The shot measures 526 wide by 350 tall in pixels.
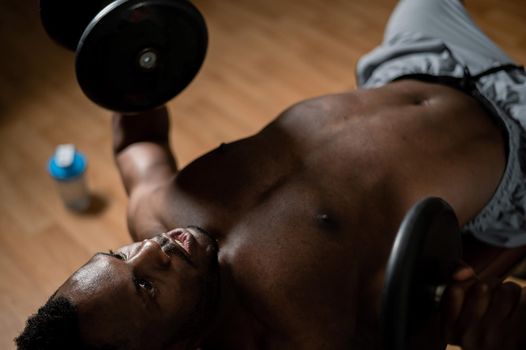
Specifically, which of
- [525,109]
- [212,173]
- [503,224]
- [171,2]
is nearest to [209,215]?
[212,173]

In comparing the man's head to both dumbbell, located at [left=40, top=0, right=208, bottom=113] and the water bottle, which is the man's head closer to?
dumbbell, located at [left=40, top=0, right=208, bottom=113]

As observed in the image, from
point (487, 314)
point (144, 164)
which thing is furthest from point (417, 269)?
point (144, 164)

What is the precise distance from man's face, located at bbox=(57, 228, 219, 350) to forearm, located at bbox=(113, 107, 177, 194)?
0.85 ft

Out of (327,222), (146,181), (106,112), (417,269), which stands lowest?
(106,112)

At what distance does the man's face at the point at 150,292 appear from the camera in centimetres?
77

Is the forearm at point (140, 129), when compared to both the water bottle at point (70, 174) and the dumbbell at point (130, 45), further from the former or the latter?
the water bottle at point (70, 174)

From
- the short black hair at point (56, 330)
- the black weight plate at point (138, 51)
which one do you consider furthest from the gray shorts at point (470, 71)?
the short black hair at point (56, 330)

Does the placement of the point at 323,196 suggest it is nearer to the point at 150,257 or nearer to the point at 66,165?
the point at 150,257

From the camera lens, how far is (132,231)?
1104mm

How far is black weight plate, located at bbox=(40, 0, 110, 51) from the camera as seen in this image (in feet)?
3.71

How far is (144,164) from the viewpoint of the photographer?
1.17m

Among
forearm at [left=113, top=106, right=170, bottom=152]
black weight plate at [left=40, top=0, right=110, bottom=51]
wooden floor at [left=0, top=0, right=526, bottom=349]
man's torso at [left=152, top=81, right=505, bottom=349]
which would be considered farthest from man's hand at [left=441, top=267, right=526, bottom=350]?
wooden floor at [left=0, top=0, right=526, bottom=349]

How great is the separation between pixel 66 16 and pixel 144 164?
1.05 feet

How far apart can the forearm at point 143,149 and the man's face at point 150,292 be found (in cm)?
26
